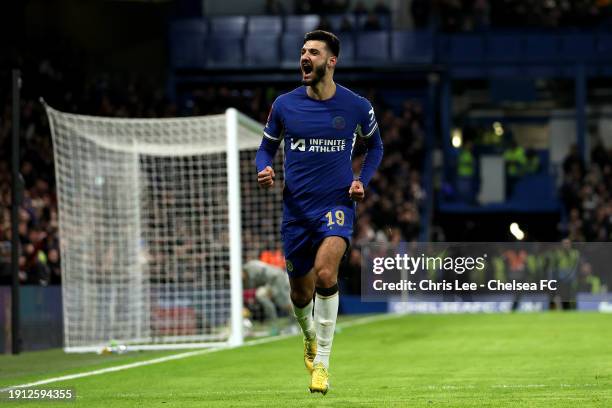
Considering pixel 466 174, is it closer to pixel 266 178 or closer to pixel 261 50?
pixel 261 50

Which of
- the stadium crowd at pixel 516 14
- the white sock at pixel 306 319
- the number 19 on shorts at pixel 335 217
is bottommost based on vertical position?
the white sock at pixel 306 319

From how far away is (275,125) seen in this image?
30.7ft

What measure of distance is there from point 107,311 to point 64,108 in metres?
13.9

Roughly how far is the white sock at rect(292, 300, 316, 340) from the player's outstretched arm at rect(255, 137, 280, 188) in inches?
45.4

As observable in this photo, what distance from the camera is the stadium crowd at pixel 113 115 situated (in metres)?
20.7

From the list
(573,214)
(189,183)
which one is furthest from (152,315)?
(573,214)

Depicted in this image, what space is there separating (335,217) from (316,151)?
499 millimetres

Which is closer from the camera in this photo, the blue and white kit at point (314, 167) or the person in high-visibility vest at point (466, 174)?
the blue and white kit at point (314, 167)

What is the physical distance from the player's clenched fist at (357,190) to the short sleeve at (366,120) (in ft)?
1.74

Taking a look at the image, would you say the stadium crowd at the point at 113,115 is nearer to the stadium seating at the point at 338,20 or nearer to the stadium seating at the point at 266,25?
the stadium seating at the point at 266,25

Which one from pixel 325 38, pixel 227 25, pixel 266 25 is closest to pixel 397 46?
pixel 266 25

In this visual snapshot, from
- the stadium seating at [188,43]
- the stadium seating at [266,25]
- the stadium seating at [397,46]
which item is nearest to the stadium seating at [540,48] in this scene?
Result: the stadium seating at [397,46]

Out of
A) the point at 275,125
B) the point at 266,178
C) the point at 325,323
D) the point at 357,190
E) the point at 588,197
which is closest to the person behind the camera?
the point at 266,178

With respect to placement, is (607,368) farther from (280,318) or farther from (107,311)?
(280,318)
